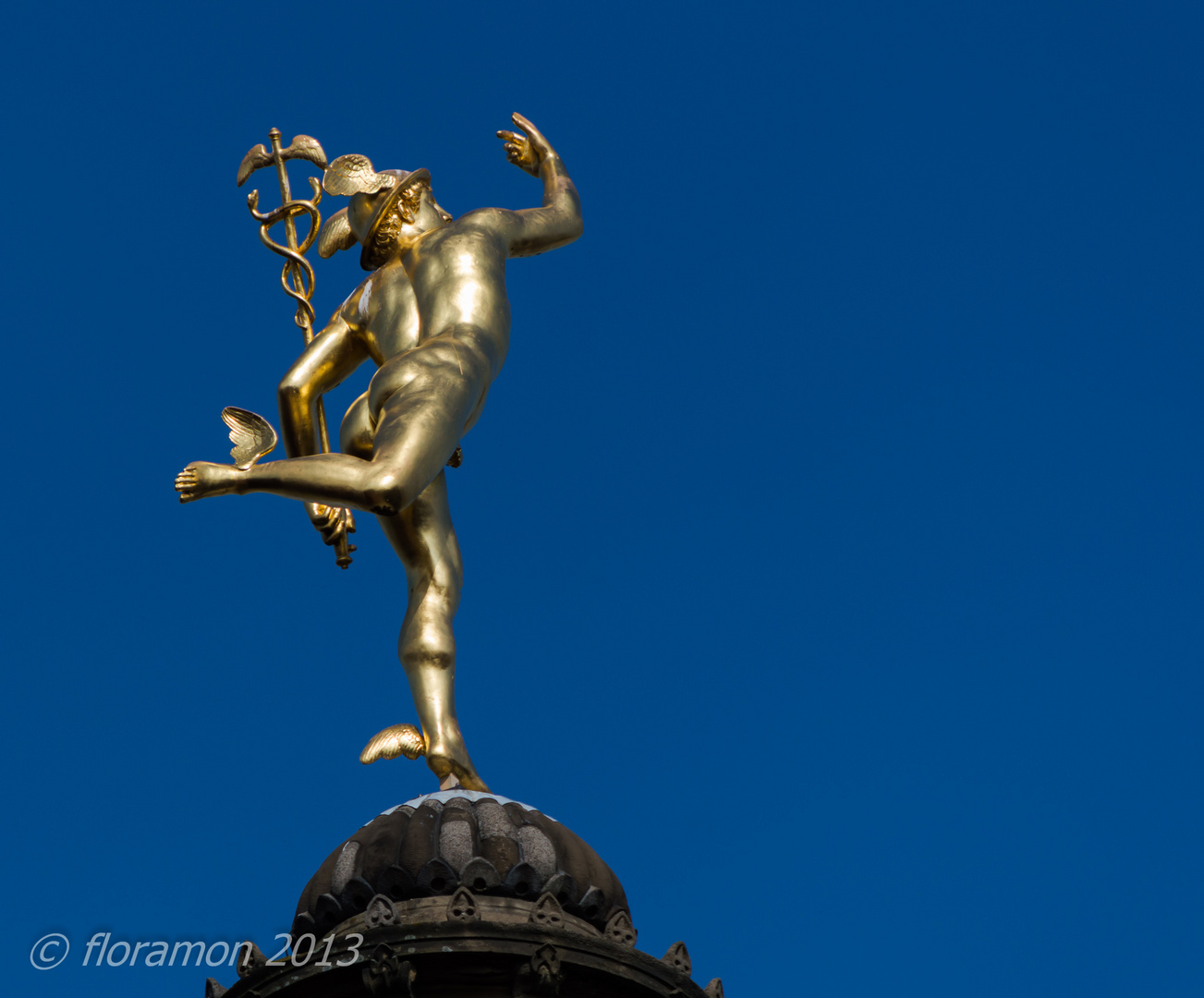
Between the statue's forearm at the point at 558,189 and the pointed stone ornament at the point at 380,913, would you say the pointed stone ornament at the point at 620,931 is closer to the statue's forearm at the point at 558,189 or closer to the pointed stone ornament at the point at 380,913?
the pointed stone ornament at the point at 380,913

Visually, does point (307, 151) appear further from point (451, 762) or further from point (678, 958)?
point (678, 958)

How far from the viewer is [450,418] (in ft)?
40.0

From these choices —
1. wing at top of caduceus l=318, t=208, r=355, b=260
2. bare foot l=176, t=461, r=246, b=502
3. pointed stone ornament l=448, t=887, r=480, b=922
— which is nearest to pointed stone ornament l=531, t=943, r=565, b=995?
pointed stone ornament l=448, t=887, r=480, b=922

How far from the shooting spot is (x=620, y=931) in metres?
10.5

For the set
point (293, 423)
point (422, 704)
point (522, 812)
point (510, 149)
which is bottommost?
point (522, 812)

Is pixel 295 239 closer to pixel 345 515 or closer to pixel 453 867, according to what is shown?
pixel 345 515

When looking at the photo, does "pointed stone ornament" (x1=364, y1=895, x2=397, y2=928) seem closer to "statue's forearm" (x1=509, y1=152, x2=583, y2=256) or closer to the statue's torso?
the statue's torso

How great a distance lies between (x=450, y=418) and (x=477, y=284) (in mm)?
1578

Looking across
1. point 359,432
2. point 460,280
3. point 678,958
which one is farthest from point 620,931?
point 460,280

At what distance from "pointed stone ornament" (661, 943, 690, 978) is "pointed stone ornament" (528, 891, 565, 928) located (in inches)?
29.3

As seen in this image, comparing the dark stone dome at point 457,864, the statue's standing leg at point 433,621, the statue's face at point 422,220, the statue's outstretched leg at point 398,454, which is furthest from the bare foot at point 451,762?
the statue's face at point 422,220

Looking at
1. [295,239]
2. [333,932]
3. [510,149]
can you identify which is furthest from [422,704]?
[510,149]

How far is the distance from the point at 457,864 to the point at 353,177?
592 cm

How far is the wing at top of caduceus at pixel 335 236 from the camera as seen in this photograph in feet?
47.9
